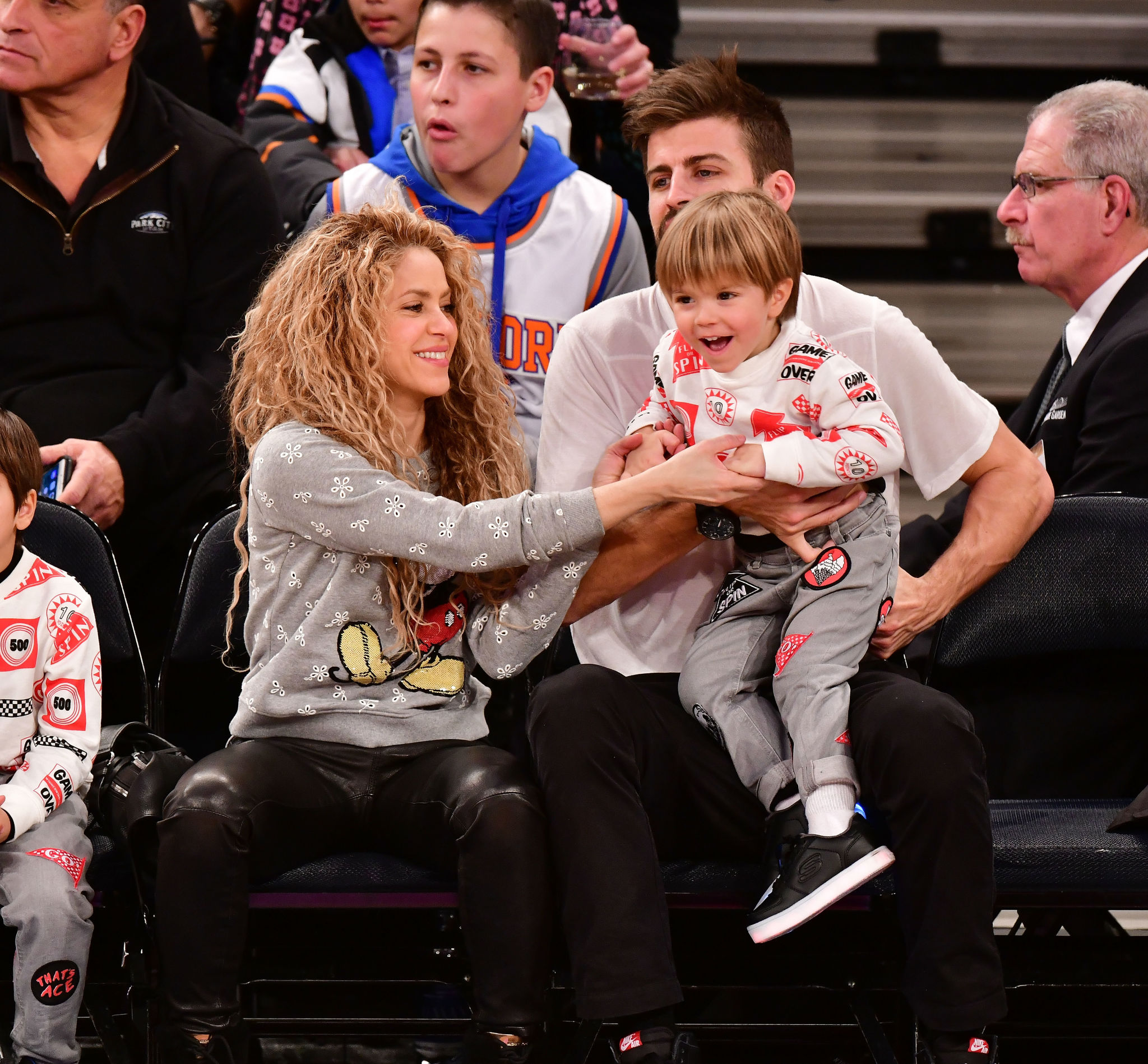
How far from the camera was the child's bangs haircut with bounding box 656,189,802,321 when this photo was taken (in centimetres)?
207

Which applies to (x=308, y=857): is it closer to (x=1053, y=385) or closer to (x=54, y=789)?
(x=54, y=789)

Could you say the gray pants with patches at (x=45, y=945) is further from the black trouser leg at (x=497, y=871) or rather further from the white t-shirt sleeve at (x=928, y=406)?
the white t-shirt sleeve at (x=928, y=406)

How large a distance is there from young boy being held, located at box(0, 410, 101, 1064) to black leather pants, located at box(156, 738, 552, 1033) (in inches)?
6.6

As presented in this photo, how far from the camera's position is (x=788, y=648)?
6.90ft

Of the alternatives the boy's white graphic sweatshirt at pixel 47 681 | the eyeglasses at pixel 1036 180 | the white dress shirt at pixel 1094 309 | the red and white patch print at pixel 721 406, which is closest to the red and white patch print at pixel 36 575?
the boy's white graphic sweatshirt at pixel 47 681

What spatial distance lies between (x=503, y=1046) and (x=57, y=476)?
1415 millimetres

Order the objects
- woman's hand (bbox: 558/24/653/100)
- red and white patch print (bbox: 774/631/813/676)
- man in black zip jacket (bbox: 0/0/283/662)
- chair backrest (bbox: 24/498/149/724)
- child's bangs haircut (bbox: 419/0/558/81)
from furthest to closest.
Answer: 1. woman's hand (bbox: 558/24/653/100)
2. child's bangs haircut (bbox: 419/0/558/81)
3. man in black zip jacket (bbox: 0/0/283/662)
4. chair backrest (bbox: 24/498/149/724)
5. red and white patch print (bbox: 774/631/813/676)

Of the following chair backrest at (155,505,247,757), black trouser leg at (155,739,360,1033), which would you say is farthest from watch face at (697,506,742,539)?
chair backrest at (155,505,247,757)

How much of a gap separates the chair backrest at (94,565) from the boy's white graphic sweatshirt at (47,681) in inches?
8.8

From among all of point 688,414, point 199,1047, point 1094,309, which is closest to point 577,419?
point 688,414

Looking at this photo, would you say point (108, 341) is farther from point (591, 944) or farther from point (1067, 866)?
point (1067, 866)

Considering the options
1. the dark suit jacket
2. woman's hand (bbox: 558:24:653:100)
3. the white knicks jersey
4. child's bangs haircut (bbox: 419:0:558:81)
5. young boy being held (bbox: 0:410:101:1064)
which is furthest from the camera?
woman's hand (bbox: 558:24:653:100)

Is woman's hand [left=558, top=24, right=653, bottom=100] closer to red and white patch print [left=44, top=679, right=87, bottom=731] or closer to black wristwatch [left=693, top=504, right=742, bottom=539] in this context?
black wristwatch [left=693, top=504, right=742, bottom=539]

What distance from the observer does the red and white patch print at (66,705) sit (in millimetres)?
2205
